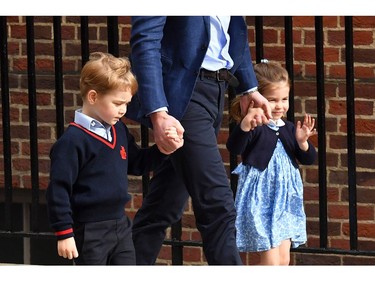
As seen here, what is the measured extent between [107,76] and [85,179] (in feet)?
1.32

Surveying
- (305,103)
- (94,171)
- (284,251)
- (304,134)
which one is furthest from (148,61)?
(305,103)

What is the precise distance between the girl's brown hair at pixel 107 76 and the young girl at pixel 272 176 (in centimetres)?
87

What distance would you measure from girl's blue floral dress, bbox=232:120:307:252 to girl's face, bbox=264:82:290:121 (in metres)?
0.09

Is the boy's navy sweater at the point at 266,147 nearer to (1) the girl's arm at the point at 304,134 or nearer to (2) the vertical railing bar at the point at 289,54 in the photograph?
(1) the girl's arm at the point at 304,134

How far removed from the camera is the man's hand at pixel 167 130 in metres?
5.54

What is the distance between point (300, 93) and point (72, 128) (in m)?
2.52

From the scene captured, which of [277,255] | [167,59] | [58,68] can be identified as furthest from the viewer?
[58,68]

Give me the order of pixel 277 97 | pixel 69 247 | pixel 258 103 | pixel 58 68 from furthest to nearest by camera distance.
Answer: pixel 58 68 < pixel 277 97 < pixel 258 103 < pixel 69 247

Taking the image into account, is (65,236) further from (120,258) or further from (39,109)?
(39,109)

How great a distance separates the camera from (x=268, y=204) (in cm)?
649

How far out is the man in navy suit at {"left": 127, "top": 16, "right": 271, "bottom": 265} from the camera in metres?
5.61

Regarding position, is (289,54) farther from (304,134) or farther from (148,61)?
(148,61)

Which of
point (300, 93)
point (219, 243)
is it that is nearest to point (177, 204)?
point (219, 243)

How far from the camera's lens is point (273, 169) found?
647 cm
